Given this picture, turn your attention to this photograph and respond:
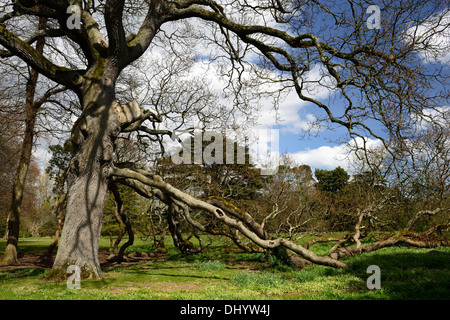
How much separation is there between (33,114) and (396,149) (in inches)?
521

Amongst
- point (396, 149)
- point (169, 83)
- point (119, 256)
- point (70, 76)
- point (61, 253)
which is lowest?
point (119, 256)

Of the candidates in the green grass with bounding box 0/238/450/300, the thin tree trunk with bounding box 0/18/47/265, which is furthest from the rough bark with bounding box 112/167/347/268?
the thin tree trunk with bounding box 0/18/47/265

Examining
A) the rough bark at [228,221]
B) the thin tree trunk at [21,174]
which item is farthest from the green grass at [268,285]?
the thin tree trunk at [21,174]

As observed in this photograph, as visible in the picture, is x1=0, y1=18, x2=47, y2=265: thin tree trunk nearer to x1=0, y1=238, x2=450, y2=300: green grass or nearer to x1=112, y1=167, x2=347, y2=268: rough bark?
x1=0, y1=238, x2=450, y2=300: green grass

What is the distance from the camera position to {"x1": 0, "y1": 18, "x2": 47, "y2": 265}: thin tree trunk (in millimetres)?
12117

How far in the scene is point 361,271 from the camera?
6.68 meters

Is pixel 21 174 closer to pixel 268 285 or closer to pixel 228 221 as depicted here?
pixel 228 221

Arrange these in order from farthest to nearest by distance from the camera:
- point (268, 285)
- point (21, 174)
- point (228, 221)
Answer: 1. point (21, 174)
2. point (228, 221)
3. point (268, 285)

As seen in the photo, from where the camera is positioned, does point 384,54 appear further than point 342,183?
No

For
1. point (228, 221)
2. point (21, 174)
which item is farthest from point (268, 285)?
point (21, 174)

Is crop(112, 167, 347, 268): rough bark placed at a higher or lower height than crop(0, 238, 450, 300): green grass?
higher

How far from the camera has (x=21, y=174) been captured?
12578 mm
